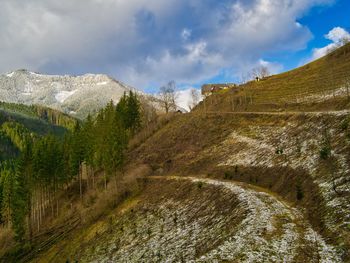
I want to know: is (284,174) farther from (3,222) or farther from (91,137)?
(3,222)

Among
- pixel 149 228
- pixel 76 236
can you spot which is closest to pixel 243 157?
pixel 149 228

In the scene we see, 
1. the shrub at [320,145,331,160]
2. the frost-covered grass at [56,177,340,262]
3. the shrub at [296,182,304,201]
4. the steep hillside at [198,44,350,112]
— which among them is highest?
the steep hillside at [198,44,350,112]

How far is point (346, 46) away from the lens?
96.1 m

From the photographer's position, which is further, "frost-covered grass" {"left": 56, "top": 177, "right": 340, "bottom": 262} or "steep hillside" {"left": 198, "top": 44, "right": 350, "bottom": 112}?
"steep hillside" {"left": 198, "top": 44, "right": 350, "bottom": 112}

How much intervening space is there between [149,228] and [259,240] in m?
20.8

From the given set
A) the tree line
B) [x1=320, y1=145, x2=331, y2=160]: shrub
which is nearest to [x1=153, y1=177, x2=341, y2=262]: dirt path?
[x1=320, y1=145, x2=331, y2=160]: shrub

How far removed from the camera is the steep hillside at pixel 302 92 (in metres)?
66.9

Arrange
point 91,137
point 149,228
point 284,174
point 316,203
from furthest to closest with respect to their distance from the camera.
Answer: point 91,137 → point 149,228 → point 284,174 → point 316,203

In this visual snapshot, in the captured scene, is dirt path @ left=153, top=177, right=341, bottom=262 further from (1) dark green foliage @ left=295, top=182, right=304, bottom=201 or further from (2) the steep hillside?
(2) the steep hillside

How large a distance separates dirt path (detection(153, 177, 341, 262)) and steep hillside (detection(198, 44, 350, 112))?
3145 cm

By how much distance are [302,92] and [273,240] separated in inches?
2610

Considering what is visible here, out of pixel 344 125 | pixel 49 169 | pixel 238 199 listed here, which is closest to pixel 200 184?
pixel 238 199

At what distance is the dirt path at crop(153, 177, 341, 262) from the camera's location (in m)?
20.4

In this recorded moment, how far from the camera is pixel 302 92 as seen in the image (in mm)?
82500
